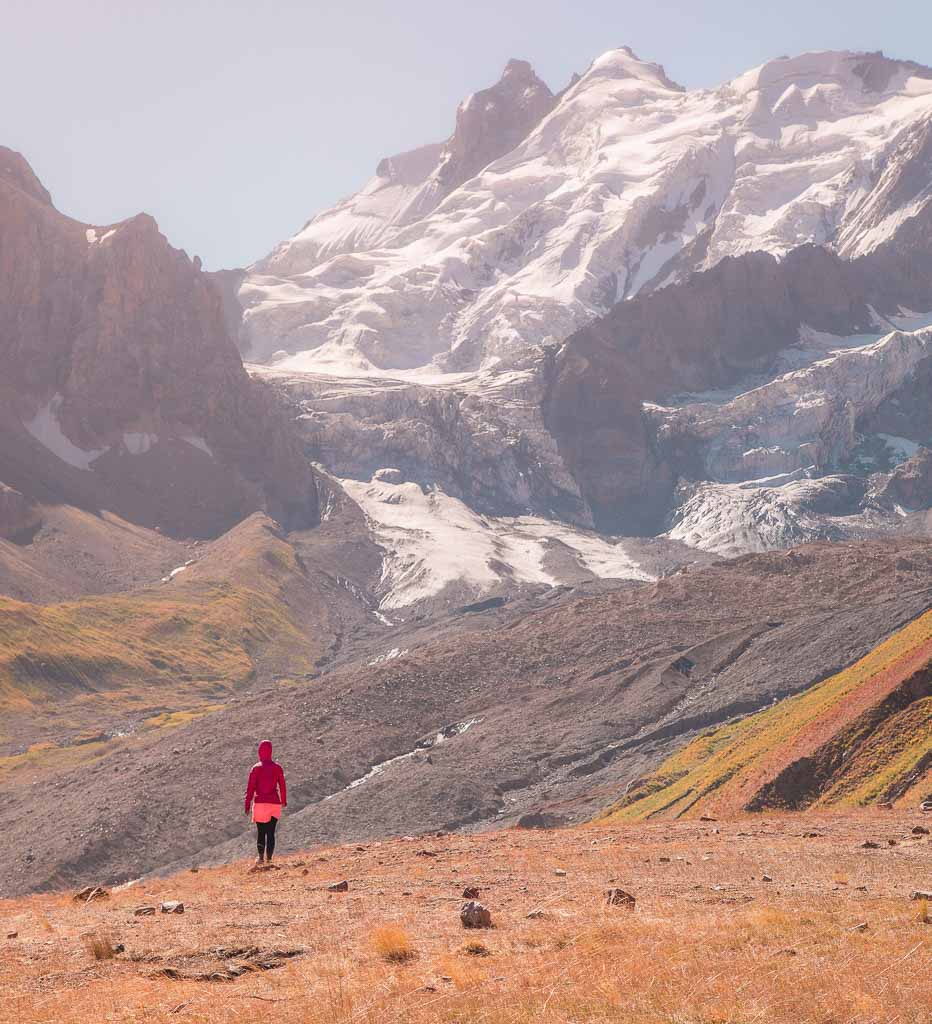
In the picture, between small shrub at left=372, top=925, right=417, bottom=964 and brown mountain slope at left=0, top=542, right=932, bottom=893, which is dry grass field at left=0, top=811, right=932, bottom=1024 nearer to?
small shrub at left=372, top=925, right=417, bottom=964

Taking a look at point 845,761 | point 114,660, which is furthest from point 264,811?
point 114,660

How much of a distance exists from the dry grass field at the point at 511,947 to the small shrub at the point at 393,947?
0.03m

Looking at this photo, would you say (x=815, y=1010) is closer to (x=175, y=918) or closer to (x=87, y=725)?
(x=175, y=918)

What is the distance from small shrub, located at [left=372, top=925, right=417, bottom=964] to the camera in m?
16.2

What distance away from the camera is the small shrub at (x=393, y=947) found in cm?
1623

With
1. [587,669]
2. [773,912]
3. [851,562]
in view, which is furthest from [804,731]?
[851,562]

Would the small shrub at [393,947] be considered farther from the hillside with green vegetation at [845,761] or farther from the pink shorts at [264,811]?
the hillside with green vegetation at [845,761]

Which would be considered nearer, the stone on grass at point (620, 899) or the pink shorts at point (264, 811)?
the stone on grass at point (620, 899)

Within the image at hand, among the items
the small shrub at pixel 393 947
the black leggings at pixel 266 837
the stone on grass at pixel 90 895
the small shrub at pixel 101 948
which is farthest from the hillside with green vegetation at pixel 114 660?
the small shrub at pixel 393 947

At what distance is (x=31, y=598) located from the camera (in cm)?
19938

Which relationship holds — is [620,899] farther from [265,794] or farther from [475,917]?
[265,794]

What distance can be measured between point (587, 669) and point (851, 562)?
1670 inches

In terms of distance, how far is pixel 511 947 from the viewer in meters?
16.8

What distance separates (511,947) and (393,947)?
1.59 m
